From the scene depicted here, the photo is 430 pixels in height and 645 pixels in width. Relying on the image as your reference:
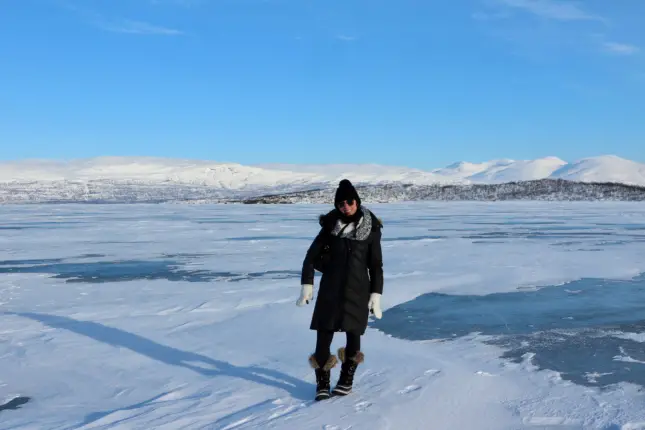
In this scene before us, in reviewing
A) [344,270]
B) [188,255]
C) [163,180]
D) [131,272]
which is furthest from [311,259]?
[163,180]

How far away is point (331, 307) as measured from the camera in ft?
13.1

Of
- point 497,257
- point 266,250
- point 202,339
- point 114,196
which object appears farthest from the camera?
point 114,196

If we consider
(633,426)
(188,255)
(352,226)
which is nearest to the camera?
(633,426)

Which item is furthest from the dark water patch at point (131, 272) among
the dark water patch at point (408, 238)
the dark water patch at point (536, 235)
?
the dark water patch at point (536, 235)

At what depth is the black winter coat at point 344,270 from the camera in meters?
3.95

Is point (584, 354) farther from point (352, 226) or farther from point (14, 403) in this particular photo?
point (14, 403)

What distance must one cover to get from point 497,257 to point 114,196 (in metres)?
98.3

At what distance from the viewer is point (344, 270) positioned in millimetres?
3969

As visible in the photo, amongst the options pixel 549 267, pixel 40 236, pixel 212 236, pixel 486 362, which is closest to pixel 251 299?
pixel 486 362

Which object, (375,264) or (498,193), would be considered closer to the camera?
(375,264)

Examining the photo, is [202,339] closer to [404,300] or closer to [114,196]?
[404,300]

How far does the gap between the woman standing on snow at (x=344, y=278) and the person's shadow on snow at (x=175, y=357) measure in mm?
322

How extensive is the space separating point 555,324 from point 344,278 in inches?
128

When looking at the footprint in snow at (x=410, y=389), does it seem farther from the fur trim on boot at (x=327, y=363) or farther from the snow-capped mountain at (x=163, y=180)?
the snow-capped mountain at (x=163, y=180)
